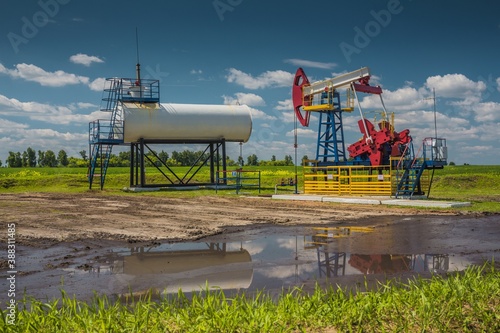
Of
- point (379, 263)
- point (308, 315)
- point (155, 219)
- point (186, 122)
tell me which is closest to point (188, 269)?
point (379, 263)

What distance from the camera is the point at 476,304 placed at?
4742 millimetres

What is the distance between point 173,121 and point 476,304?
26.4 m

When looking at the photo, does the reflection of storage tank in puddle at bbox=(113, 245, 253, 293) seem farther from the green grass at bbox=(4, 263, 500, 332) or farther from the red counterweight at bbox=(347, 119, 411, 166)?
the red counterweight at bbox=(347, 119, 411, 166)

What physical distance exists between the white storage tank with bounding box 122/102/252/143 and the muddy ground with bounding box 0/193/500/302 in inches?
473

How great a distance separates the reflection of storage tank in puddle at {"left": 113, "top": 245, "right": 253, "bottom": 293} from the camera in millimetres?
6465

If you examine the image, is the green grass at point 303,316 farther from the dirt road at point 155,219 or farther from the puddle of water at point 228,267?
the dirt road at point 155,219

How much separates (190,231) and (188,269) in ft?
13.6

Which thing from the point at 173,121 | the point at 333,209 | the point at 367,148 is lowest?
the point at 333,209

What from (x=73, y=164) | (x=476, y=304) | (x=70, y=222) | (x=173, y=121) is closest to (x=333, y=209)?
(x=70, y=222)

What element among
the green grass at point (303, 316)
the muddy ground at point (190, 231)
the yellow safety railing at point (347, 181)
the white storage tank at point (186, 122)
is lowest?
the muddy ground at point (190, 231)

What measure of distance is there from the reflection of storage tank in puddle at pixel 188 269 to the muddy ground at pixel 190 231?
1.83 feet

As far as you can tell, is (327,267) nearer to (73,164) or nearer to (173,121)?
(173,121)

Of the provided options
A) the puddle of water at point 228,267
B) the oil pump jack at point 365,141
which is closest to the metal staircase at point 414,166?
the oil pump jack at point 365,141

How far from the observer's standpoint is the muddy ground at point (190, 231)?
25.0 feet
